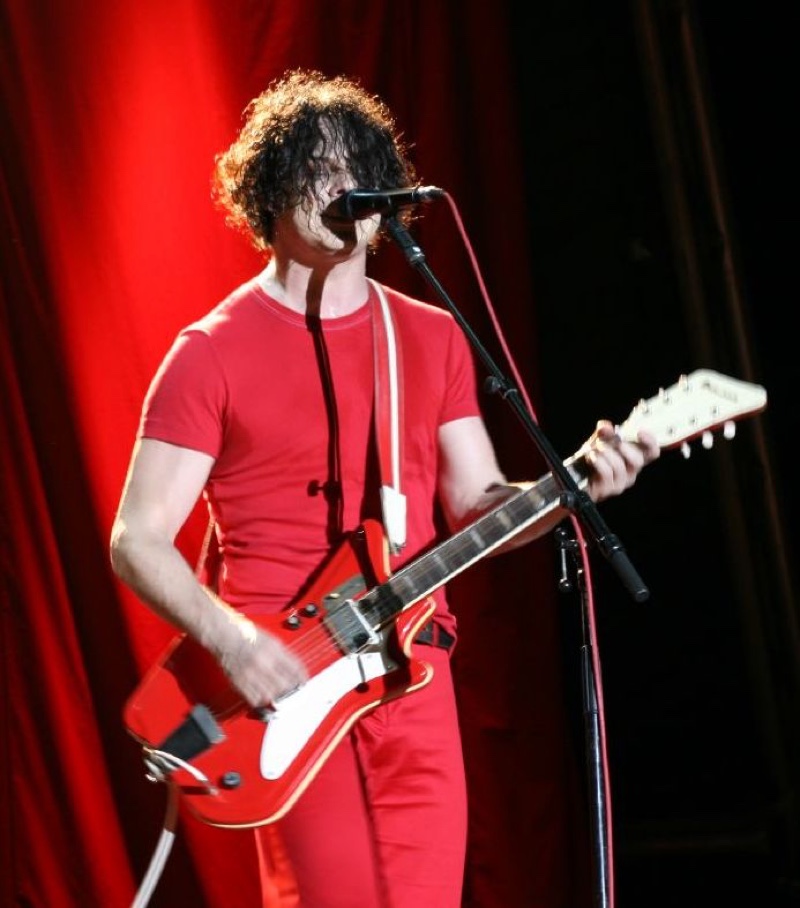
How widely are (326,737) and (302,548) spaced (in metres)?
0.32

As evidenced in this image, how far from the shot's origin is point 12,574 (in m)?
2.97

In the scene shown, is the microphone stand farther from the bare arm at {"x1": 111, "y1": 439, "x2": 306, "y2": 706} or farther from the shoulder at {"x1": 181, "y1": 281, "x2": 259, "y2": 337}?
the bare arm at {"x1": 111, "y1": 439, "x2": 306, "y2": 706}

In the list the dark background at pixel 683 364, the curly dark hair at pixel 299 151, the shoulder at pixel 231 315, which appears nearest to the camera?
the shoulder at pixel 231 315

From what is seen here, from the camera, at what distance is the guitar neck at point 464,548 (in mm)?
2072

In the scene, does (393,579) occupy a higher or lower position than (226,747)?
higher

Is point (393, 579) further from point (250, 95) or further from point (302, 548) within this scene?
point (250, 95)

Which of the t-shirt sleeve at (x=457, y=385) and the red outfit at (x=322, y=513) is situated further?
the t-shirt sleeve at (x=457, y=385)

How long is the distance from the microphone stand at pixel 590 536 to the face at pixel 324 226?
0.68 feet

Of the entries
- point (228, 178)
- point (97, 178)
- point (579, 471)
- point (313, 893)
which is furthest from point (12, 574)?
point (579, 471)

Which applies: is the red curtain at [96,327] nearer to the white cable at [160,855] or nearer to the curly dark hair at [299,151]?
the curly dark hair at [299,151]

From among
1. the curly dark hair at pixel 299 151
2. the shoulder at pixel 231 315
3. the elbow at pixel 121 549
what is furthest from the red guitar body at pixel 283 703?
the curly dark hair at pixel 299 151

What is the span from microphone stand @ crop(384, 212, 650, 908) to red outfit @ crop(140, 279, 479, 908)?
0.32 m

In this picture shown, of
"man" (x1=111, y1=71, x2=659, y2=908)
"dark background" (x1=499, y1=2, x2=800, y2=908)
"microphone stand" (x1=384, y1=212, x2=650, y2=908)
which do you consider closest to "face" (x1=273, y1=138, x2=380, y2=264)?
"man" (x1=111, y1=71, x2=659, y2=908)

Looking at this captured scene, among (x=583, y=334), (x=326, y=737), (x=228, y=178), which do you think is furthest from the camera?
(x=583, y=334)
